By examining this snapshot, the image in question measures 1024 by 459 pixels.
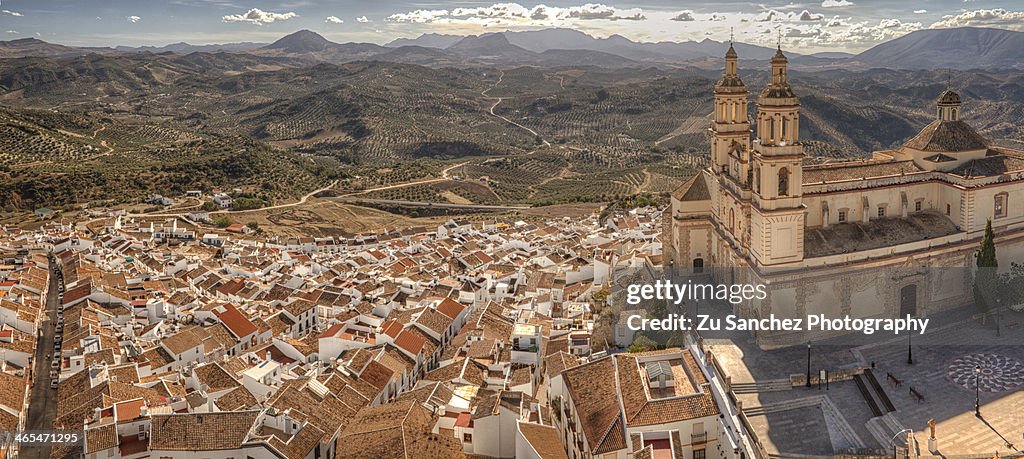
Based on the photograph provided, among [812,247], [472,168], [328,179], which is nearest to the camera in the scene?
[812,247]

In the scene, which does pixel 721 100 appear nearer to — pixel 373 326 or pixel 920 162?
pixel 920 162

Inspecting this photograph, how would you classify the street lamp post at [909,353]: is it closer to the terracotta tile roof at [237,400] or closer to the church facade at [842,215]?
the church facade at [842,215]

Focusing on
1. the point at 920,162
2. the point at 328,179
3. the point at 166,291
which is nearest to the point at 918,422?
the point at 920,162

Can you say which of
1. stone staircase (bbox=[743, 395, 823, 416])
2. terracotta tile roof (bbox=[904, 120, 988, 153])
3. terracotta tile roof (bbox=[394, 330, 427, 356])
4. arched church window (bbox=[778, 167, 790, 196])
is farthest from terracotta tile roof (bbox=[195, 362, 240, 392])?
terracotta tile roof (bbox=[904, 120, 988, 153])

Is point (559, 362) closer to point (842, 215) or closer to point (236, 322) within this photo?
point (842, 215)

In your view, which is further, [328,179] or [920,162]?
[328,179]

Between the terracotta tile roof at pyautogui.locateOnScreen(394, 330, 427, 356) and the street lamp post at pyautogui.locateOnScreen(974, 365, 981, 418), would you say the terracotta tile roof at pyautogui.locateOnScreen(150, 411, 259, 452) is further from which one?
the street lamp post at pyautogui.locateOnScreen(974, 365, 981, 418)
